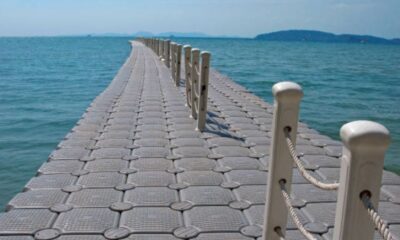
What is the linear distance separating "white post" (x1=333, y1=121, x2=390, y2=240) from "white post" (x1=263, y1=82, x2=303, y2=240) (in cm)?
89

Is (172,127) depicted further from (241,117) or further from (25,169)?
(25,169)

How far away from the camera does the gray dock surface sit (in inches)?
130

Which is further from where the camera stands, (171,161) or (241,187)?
(171,161)

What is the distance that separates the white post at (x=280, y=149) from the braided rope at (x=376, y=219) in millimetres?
972

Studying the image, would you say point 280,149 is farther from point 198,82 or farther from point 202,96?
point 198,82

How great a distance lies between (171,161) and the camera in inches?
197

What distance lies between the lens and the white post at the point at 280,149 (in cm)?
248

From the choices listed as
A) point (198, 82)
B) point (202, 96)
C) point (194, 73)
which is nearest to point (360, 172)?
point (202, 96)

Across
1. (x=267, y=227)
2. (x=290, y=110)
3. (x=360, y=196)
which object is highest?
(x=290, y=110)

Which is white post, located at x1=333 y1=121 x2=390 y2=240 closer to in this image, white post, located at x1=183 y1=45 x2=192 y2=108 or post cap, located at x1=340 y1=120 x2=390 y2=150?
post cap, located at x1=340 y1=120 x2=390 y2=150

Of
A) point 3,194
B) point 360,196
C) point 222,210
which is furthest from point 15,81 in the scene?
point 360,196

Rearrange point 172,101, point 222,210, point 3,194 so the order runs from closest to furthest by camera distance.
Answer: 1. point 222,210
2. point 3,194
3. point 172,101

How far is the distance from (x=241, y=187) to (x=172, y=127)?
2832 mm

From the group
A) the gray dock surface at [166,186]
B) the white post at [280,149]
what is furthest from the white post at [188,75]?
the white post at [280,149]
